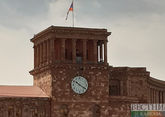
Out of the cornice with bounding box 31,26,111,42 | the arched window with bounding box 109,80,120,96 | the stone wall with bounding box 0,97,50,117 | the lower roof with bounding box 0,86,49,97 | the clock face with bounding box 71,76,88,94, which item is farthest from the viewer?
the arched window with bounding box 109,80,120,96

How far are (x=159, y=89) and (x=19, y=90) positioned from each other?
37.8 metres

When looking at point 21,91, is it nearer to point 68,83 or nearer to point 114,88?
point 68,83

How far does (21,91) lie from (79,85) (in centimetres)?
804

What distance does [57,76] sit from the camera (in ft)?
267

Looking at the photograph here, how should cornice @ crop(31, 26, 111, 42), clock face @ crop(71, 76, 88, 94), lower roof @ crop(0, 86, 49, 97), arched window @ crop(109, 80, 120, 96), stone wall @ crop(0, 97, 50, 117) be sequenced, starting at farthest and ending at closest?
arched window @ crop(109, 80, 120, 96), clock face @ crop(71, 76, 88, 94), cornice @ crop(31, 26, 111, 42), lower roof @ crop(0, 86, 49, 97), stone wall @ crop(0, 97, 50, 117)

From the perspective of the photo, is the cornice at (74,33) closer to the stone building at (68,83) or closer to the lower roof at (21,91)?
the stone building at (68,83)

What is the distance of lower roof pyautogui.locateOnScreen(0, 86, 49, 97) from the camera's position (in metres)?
80.1

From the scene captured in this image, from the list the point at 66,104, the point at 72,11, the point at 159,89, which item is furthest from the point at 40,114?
the point at 159,89

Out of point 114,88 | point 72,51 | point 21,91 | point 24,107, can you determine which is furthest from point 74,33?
point 114,88

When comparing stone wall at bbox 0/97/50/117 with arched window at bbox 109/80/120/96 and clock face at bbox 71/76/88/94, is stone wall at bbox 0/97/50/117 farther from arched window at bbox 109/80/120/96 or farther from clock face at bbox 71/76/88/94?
arched window at bbox 109/80/120/96

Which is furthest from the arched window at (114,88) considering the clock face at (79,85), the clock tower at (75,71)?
the clock face at (79,85)

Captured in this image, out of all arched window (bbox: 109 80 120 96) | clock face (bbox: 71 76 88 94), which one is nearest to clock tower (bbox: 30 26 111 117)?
clock face (bbox: 71 76 88 94)

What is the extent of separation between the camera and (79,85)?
82.0m

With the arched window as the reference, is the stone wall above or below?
below
